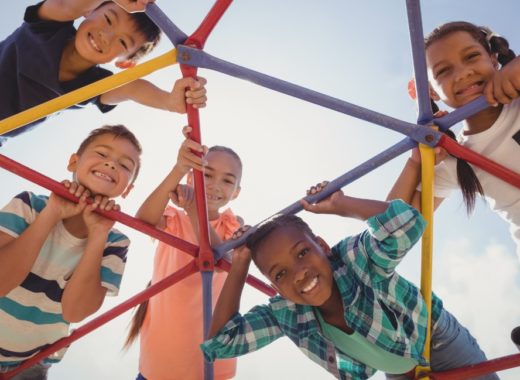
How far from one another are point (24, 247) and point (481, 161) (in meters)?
1.27

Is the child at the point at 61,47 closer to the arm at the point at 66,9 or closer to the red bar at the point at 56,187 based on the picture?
the arm at the point at 66,9

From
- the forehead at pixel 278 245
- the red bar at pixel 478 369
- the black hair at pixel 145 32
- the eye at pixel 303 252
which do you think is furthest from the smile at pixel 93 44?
the red bar at pixel 478 369

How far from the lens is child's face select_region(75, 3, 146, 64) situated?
1.64 m

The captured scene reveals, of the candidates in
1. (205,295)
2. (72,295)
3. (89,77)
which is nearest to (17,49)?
(89,77)

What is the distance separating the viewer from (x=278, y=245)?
4.14 feet

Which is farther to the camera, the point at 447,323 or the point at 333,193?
the point at 333,193

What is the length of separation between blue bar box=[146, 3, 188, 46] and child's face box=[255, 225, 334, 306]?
0.62 meters

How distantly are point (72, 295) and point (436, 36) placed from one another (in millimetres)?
1374

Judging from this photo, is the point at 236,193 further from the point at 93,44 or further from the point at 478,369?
the point at 478,369

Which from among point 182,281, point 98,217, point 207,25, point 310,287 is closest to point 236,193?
point 182,281

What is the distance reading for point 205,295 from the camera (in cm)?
158

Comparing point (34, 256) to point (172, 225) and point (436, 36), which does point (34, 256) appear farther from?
point (436, 36)

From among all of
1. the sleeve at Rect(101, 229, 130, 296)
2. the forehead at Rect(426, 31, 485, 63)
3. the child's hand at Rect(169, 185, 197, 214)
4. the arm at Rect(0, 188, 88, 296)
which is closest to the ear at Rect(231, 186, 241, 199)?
the child's hand at Rect(169, 185, 197, 214)

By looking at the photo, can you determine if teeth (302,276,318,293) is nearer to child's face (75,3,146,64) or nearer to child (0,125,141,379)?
child (0,125,141,379)
